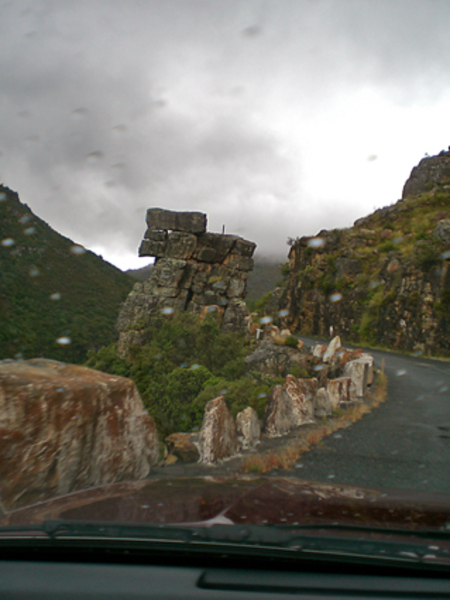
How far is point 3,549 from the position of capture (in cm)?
145

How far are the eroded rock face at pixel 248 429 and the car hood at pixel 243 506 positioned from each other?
386 cm

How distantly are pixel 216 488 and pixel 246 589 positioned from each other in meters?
1.12

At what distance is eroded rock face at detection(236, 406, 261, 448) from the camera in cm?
621

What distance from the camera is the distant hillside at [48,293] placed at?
14.0m

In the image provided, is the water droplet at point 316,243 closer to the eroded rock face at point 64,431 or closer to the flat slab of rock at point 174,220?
the flat slab of rock at point 174,220

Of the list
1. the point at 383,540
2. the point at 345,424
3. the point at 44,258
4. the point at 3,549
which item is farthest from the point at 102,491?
the point at 44,258

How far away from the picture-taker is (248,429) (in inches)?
249

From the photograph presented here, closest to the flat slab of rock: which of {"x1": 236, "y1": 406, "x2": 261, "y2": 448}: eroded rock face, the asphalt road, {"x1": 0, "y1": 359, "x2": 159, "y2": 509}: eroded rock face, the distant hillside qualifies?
the distant hillside

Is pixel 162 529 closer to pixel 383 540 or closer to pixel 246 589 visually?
pixel 246 589

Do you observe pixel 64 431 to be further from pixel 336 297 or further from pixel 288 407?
pixel 336 297

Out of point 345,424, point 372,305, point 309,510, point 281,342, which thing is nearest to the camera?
point 309,510

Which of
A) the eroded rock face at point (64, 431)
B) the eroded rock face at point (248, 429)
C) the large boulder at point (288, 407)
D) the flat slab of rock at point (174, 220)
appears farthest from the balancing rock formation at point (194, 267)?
the eroded rock face at point (64, 431)

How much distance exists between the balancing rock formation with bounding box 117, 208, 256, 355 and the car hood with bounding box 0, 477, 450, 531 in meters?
22.9

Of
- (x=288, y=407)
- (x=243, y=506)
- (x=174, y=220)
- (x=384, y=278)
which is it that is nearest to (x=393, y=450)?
(x=288, y=407)
